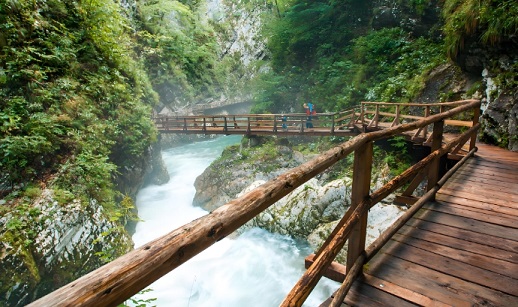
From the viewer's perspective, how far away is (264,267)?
8.63 meters

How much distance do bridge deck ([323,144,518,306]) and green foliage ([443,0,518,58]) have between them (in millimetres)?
5514

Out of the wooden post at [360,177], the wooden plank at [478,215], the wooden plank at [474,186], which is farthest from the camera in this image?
the wooden plank at [474,186]

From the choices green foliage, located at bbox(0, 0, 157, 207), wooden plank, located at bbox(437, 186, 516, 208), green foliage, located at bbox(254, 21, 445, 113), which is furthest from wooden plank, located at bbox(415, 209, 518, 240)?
green foliage, located at bbox(254, 21, 445, 113)

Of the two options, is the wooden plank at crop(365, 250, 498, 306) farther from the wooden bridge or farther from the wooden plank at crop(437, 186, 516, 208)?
the wooden plank at crop(437, 186, 516, 208)

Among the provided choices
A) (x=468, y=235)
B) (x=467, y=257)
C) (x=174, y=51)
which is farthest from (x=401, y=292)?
(x=174, y=51)

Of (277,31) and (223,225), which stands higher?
(277,31)

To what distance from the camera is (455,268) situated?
227 cm

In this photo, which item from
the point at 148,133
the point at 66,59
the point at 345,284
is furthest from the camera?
the point at 148,133

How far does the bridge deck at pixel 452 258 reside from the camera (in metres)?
1.95

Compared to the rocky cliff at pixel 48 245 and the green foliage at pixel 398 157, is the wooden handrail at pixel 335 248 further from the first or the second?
the green foliage at pixel 398 157

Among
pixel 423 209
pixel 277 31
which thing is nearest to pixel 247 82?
pixel 277 31

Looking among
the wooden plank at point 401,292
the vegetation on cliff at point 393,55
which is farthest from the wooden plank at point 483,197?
the vegetation on cliff at point 393,55

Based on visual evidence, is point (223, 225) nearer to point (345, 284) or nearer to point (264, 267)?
point (345, 284)

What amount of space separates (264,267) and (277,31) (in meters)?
17.4
